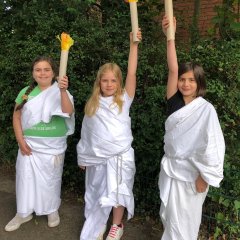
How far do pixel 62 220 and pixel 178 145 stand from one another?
177 centimetres

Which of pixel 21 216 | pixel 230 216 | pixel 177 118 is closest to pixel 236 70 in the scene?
pixel 177 118

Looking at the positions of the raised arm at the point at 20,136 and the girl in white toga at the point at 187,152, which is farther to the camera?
the raised arm at the point at 20,136

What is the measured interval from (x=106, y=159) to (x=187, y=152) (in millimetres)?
808

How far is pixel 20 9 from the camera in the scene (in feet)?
17.8

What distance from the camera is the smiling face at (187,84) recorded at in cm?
284

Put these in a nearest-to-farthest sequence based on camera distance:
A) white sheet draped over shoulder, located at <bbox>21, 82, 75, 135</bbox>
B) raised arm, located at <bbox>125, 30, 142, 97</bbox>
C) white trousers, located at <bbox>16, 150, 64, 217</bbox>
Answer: raised arm, located at <bbox>125, 30, 142, 97</bbox> → white sheet draped over shoulder, located at <bbox>21, 82, 75, 135</bbox> → white trousers, located at <bbox>16, 150, 64, 217</bbox>

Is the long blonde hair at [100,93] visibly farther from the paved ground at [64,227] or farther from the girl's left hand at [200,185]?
the paved ground at [64,227]

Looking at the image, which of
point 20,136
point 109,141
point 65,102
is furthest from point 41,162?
point 109,141

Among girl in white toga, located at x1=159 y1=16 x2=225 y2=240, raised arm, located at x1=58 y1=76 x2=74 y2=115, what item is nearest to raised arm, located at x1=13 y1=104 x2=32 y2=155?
raised arm, located at x1=58 y1=76 x2=74 y2=115

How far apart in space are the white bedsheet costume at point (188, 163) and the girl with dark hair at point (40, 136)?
108 centimetres

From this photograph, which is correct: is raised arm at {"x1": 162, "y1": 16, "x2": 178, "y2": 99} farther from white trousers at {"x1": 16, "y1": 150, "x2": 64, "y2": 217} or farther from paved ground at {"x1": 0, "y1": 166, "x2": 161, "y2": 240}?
paved ground at {"x1": 0, "y1": 166, "x2": 161, "y2": 240}

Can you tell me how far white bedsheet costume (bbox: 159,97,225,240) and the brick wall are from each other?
2567 millimetres

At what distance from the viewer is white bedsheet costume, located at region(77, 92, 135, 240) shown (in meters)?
3.15

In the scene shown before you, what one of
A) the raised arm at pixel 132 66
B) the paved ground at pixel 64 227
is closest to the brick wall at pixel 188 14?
the raised arm at pixel 132 66
